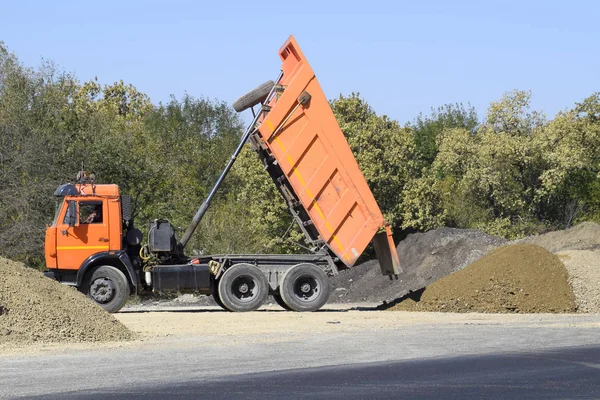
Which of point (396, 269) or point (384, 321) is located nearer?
point (384, 321)

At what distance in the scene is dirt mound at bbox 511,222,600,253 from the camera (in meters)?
31.5

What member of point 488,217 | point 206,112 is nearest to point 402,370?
point 488,217

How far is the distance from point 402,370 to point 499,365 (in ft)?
4.49

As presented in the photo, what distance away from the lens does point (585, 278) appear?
2388 centimetres

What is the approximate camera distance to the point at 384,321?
19875 mm

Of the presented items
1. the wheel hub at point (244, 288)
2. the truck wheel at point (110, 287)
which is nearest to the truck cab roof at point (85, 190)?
the truck wheel at point (110, 287)

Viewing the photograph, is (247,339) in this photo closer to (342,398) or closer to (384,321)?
(384,321)

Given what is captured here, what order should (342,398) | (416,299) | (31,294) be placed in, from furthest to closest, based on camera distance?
(416,299) < (31,294) < (342,398)

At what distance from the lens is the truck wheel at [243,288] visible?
22.6 meters

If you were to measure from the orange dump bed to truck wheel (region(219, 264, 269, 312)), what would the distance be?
1.92 meters

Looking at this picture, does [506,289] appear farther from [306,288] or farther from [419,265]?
[419,265]

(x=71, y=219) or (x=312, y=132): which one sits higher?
(x=312, y=132)

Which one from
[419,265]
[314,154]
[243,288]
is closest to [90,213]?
[243,288]

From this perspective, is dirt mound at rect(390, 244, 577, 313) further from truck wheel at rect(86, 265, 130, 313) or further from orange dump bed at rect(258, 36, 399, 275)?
truck wheel at rect(86, 265, 130, 313)
